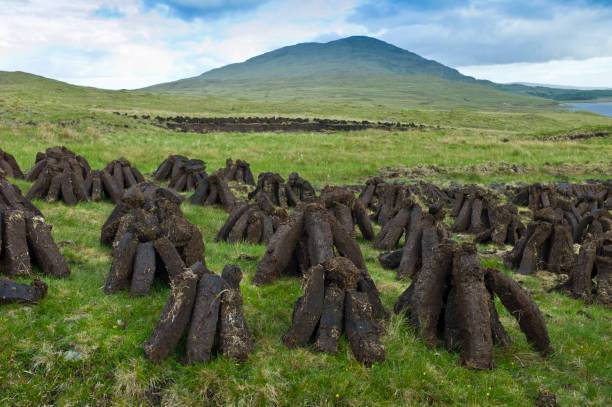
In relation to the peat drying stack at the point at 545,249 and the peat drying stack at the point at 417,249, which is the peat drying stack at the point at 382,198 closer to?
the peat drying stack at the point at 545,249

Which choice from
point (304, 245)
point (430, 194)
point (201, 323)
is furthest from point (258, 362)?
point (430, 194)

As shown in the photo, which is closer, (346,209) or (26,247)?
(26,247)

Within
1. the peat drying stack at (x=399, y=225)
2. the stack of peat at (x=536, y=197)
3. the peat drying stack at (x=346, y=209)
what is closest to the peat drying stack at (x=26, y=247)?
the peat drying stack at (x=346, y=209)

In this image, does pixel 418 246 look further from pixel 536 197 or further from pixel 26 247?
pixel 536 197

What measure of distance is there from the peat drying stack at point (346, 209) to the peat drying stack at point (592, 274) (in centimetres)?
568

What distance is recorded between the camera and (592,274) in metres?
12.1

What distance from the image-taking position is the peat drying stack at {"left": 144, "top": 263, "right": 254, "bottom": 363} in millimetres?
7500

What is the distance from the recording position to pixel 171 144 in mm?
37281

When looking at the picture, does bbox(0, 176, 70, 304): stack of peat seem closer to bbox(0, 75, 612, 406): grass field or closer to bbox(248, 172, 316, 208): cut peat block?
bbox(0, 75, 612, 406): grass field

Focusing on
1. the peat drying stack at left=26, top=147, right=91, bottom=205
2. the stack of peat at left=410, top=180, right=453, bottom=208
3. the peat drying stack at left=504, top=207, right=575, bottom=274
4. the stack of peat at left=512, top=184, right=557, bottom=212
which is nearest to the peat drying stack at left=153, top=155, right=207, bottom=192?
the peat drying stack at left=26, top=147, right=91, bottom=205

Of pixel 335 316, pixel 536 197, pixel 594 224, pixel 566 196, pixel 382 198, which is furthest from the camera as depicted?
pixel 566 196

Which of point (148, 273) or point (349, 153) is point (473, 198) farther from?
point (349, 153)

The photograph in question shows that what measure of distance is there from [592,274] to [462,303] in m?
5.71

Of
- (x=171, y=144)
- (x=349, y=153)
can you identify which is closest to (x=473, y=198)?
(x=349, y=153)
